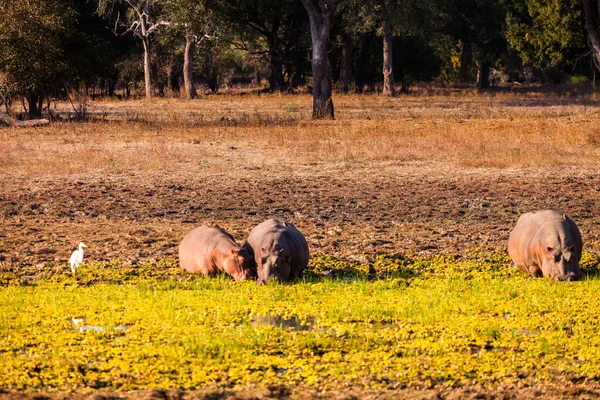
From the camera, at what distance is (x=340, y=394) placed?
6375 mm

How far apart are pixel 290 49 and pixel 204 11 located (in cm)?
2275

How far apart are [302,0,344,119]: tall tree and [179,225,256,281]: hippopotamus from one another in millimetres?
21076

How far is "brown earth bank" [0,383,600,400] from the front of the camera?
6.30 m

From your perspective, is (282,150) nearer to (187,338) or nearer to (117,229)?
(117,229)

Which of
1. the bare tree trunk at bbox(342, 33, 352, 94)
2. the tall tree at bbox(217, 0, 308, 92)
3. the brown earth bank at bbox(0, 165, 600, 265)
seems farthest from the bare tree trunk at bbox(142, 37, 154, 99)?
the brown earth bank at bbox(0, 165, 600, 265)

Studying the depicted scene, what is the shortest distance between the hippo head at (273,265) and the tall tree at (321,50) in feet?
71.8

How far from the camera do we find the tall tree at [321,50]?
3180 centimetres

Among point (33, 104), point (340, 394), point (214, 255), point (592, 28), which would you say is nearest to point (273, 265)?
point (214, 255)

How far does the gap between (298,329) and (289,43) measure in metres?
49.5

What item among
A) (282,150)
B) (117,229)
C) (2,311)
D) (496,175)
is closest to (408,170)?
(496,175)

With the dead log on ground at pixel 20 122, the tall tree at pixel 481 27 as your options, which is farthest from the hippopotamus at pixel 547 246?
the tall tree at pixel 481 27

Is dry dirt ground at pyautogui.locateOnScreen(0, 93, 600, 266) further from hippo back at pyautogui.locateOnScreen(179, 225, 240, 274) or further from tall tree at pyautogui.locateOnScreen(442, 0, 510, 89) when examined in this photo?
tall tree at pyautogui.locateOnScreen(442, 0, 510, 89)

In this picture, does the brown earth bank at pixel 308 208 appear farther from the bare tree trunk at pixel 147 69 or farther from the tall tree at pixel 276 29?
the bare tree trunk at pixel 147 69

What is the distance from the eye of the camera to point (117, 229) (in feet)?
44.5
